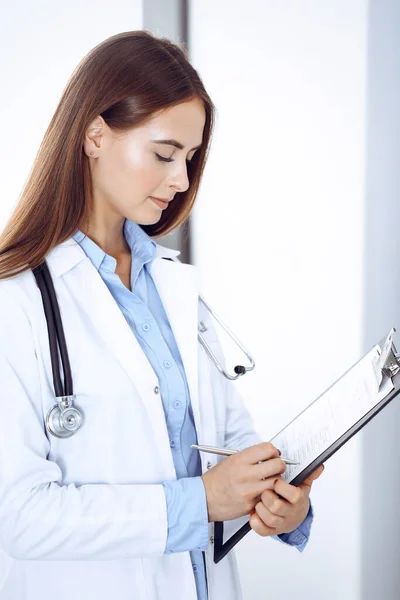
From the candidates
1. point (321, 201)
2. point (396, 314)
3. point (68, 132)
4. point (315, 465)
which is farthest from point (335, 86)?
point (315, 465)

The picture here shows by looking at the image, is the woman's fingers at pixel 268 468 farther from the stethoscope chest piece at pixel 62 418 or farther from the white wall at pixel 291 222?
the white wall at pixel 291 222

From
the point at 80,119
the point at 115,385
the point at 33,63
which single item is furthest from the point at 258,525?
the point at 33,63

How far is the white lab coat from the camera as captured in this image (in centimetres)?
100

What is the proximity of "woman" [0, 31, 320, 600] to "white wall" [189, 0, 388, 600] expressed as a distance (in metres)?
0.59

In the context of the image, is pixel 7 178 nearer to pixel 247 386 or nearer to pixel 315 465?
pixel 247 386

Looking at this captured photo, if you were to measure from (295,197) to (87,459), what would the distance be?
1.06 meters

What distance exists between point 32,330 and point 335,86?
1.12 metres

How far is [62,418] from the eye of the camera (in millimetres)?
1032

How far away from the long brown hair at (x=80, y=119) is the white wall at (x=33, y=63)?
0.82 metres

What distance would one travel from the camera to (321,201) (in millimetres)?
1821

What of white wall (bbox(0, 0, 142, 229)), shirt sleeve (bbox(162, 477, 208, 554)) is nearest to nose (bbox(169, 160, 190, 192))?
shirt sleeve (bbox(162, 477, 208, 554))

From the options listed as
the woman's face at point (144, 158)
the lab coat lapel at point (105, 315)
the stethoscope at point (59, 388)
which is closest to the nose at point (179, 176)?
the woman's face at point (144, 158)

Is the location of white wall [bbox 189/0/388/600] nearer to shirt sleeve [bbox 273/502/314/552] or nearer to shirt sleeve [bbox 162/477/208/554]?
shirt sleeve [bbox 273/502/314/552]

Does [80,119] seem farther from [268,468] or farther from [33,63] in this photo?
[33,63]
